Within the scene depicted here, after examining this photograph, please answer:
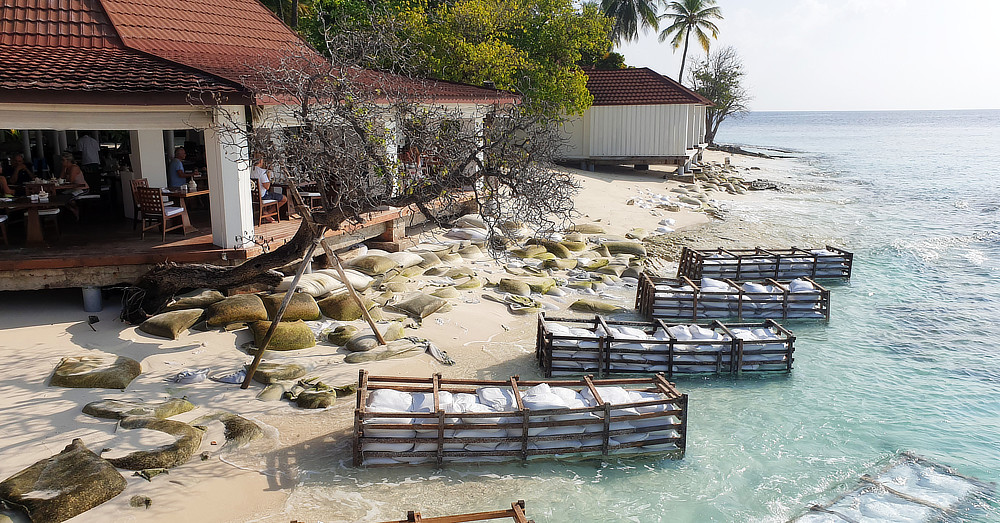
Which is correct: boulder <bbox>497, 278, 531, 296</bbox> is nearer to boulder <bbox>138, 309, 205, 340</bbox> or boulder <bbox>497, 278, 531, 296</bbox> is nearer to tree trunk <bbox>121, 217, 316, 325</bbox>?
tree trunk <bbox>121, 217, 316, 325</bbox>

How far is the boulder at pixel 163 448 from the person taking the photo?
792cm

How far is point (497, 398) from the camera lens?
29.3 ft

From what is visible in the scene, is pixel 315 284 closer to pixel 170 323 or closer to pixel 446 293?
pixel 170 323

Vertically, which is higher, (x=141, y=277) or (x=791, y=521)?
(x=141, y=277)

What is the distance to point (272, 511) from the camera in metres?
7.51

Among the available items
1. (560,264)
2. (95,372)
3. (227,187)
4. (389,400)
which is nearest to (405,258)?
(560,264)

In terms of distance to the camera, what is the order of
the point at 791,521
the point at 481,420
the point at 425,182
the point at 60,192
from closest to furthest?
the point at 791,521 < the point at 481,420 < the point at 425,182 < the point at 60,192

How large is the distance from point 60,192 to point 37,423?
281 inches

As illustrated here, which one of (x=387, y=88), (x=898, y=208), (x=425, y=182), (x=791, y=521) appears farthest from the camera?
(x=898, y=208)

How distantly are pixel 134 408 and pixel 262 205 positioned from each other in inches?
223

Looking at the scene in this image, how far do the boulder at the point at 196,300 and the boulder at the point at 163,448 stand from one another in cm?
331

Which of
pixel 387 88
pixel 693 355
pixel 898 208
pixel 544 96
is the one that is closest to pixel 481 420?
pixel 693 355

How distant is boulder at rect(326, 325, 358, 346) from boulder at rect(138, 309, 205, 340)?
214 cm

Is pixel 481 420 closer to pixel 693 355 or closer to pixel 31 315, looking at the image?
pixel 693 355
